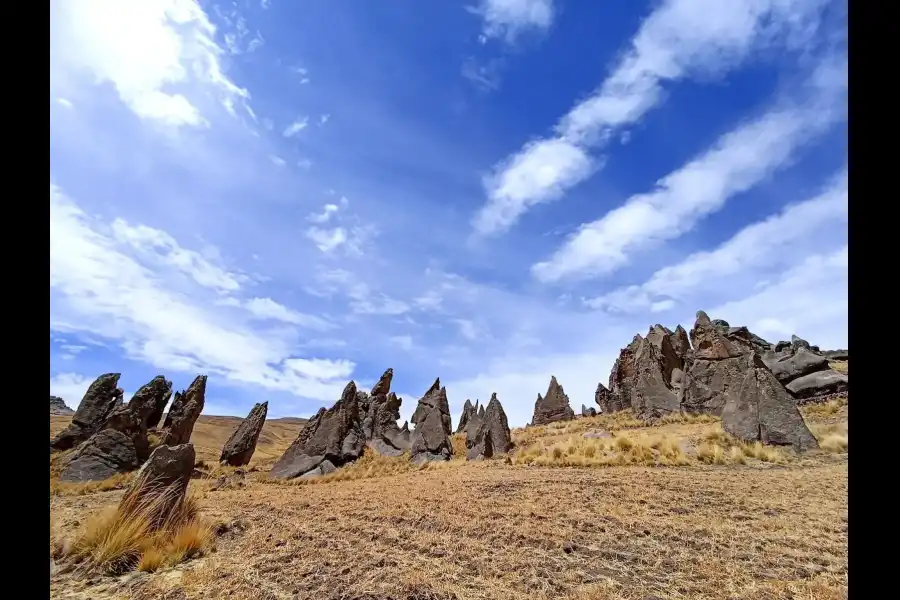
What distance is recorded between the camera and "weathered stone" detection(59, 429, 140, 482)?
698 inches

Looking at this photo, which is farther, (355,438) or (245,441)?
(245,441)

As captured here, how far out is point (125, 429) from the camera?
69.4ft

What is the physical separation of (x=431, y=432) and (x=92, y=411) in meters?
17.2

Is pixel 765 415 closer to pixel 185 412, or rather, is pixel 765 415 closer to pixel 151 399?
pixel 185 412

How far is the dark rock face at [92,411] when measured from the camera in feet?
74.6

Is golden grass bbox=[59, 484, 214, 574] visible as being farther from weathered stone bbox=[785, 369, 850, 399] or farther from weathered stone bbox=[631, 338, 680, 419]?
weathered stone bbox=[631, 338, 680, 419]

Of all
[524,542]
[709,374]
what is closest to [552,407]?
[709,374]

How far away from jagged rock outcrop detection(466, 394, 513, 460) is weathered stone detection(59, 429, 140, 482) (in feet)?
49.2

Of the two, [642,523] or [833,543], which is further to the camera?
[642,523]
